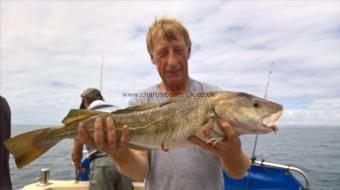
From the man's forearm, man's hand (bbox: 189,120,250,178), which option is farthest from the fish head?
the man's forearm

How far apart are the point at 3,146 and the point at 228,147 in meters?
2.48

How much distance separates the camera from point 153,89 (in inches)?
137

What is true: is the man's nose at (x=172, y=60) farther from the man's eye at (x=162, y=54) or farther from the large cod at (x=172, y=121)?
the large cod at (x=172, y=121)

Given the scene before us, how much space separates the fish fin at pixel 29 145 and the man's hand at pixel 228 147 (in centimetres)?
158

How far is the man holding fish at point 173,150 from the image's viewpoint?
3.01 meters

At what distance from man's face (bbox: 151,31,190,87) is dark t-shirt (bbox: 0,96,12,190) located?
1.80 meters

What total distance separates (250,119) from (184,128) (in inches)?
26.0

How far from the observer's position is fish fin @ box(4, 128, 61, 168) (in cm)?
322

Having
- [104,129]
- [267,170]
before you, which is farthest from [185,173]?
[267,170]

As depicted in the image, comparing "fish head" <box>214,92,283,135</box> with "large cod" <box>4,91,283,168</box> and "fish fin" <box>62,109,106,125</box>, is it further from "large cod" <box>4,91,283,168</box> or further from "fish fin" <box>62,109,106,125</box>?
"fish fin" <box>62,109,106,125</box>

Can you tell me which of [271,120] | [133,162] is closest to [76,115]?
[133,162]

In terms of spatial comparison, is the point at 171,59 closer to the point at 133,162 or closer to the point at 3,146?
the point at 133,162

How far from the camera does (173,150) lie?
3.18 metres

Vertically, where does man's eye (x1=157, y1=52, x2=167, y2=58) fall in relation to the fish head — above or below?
above
